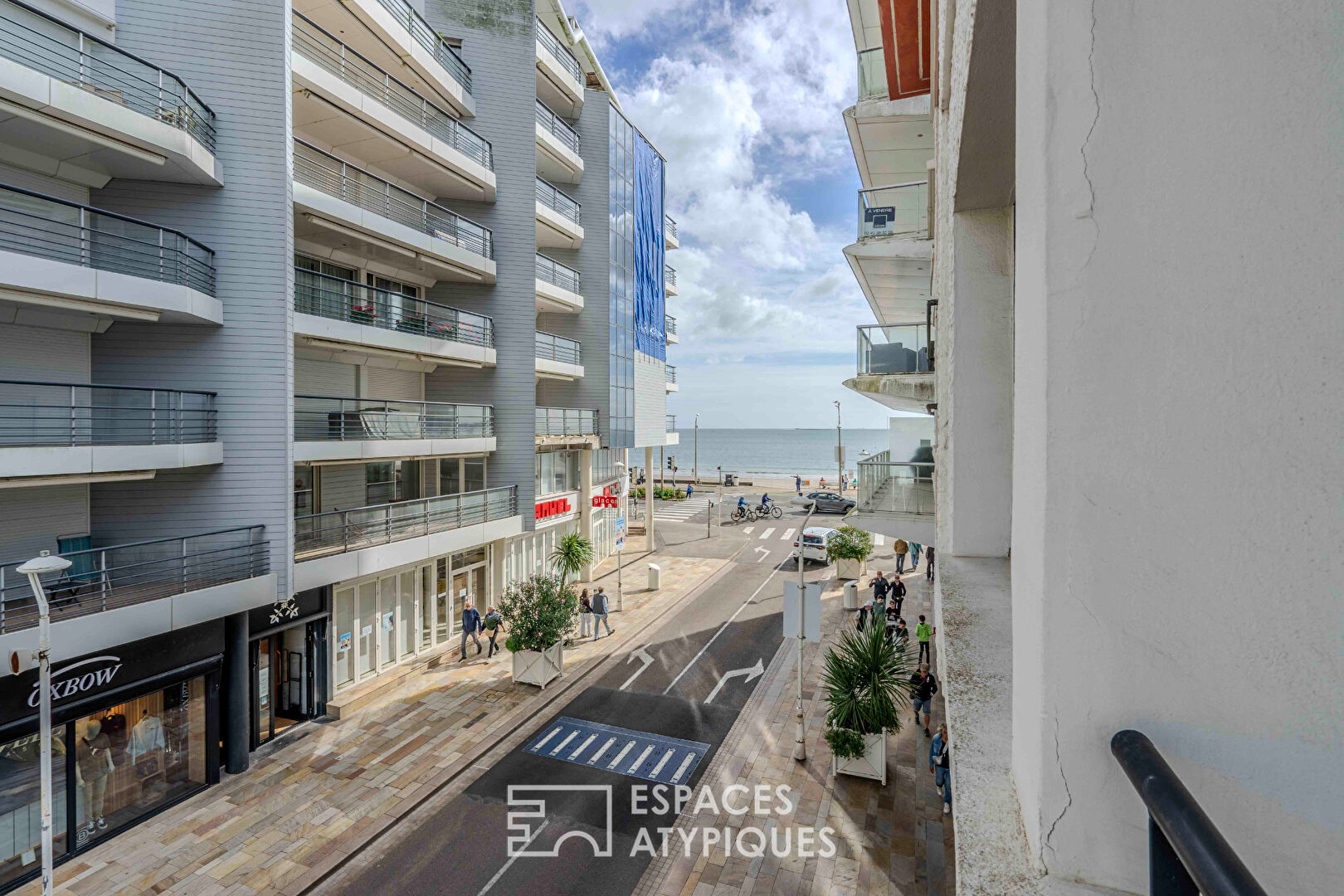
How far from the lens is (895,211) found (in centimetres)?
1161

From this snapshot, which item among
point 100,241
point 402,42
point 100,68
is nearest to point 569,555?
point 100,241

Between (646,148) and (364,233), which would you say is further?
(646,148)

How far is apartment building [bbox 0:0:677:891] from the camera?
405 inches

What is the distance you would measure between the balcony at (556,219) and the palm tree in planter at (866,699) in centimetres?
1738

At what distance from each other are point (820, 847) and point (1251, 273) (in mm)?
11401

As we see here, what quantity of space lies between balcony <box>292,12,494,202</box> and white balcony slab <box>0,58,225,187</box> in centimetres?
341

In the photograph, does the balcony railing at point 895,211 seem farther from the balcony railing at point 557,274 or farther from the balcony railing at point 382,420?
the balcony railing at point 557,274

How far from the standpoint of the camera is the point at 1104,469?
1162 mm

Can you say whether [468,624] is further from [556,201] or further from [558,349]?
[556,201]

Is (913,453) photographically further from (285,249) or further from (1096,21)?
(285,249)

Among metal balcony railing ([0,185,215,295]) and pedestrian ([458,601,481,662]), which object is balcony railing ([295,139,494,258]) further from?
pedestrian ([458,601,481,662])

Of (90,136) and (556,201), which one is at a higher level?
(556,201)

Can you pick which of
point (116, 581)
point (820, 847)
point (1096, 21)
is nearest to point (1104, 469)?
point (1096, 21)

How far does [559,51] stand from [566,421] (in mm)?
13825
